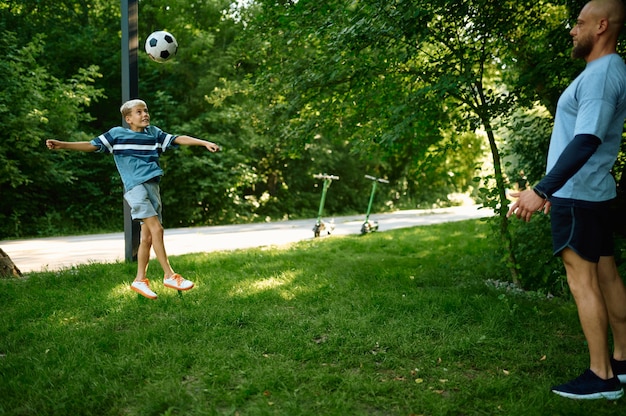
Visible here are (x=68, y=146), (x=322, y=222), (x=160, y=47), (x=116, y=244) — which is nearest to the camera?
(x=68, y=146)

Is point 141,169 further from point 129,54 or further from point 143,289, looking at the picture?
point 129,54

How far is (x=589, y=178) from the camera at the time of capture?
2949mm

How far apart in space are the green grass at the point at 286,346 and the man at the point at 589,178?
0.32 meters

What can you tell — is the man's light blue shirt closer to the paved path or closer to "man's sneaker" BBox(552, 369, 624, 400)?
"man's sneaker" BBox(552, 369, 624, 400)

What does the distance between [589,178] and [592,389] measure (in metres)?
1.25

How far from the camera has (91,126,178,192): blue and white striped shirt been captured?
4801mm

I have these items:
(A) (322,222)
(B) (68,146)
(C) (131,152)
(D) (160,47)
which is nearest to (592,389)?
(C) (131,152)

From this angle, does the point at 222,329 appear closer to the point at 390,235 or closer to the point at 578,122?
the point at 578,122

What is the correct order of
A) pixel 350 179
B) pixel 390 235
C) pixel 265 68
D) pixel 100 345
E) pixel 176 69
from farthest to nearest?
pixel 350 179 < pixel 176 69 < pixel 390 235 < pixel 265 68 < pixel 100 345

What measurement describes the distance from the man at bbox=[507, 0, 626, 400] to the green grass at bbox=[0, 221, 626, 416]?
1.06 feet

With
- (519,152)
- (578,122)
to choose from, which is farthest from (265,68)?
(578,122)

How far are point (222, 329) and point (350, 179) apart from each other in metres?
19.7

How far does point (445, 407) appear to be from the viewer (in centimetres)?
294

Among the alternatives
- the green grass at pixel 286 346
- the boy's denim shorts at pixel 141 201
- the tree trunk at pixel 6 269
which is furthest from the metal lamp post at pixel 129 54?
the green grass at pixel 286 346
